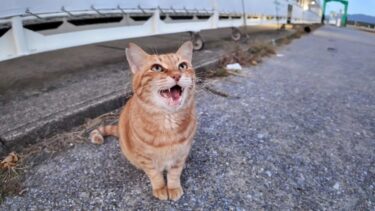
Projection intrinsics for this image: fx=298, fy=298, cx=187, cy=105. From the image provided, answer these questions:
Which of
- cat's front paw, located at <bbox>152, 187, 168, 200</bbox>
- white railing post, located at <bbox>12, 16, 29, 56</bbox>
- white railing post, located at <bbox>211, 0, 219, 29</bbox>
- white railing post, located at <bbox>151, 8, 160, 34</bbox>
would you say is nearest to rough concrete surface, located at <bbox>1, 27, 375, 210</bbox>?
cat's front paw, located at <bbox>152, 187, 168, 200</bbox>

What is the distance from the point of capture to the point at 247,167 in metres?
1.66

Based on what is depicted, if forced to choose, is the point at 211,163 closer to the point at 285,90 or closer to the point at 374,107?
the point at 285,90

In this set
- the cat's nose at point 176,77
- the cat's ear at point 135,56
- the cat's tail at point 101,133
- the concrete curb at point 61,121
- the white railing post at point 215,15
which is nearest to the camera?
the cat's nose at point 176,77

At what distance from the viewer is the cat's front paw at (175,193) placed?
1402 mm

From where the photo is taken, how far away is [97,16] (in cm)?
283

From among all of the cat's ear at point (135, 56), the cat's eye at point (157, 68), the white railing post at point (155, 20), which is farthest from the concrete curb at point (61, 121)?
the white railing post at point (155, 20)

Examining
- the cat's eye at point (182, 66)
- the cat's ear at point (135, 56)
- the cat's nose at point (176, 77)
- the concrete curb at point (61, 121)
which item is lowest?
the concrete curb at point (61, 121)

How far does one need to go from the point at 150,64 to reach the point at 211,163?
2.24 feet

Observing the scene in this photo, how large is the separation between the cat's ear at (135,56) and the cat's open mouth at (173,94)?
21 cm

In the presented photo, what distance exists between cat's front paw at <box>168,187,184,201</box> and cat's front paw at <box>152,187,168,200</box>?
2 centimetres

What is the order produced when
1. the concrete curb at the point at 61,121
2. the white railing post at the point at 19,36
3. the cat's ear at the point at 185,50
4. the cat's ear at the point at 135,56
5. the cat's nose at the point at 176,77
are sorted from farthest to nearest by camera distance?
the white railing post at the point at 19,36, the concrete curb at the point at 61,121, the cat's ear at the point at 185,50, the cat's ear at the point at 135,56, the cat's nose at the point at 176,77

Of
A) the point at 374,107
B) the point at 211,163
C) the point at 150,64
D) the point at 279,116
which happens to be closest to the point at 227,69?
the point at 279,116

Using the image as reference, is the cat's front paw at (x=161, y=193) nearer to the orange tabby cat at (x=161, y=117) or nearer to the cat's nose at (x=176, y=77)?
the orange tabby cat at (x=161, y=117)

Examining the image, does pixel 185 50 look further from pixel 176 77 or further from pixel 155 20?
pixel 155 20
